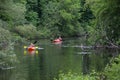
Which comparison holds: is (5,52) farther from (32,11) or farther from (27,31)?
(32,11)

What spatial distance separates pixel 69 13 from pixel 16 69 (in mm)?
48930

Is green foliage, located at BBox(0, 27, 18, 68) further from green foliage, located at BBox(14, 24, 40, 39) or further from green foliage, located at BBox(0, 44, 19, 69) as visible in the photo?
green foliage, located at BBox(14, 24, 40, 39)

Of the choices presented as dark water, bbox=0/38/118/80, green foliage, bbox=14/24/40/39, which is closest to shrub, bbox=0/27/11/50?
dark water, bbox=0/38/118/80

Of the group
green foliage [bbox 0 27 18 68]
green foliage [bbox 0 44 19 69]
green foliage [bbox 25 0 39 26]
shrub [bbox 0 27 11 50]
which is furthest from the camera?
green foliage [bbox 25 0 39 26]

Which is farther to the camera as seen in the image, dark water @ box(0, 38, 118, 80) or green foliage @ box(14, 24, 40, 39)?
green foliage @ box(14, 24, 40, 39)

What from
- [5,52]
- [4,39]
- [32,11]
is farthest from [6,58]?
[32,11]

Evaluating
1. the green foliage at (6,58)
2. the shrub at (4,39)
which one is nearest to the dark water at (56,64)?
the green foliage at (6,58)

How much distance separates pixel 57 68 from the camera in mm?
35094

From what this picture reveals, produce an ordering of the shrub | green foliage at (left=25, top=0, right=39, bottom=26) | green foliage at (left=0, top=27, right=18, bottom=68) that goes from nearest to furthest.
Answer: green foliage at (left=0, top=27, right=18, bottom=68) → the shrub → green foliage at (left=25, top=0, right=39, bottom=26)

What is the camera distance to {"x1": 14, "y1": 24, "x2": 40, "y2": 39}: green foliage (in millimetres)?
69250

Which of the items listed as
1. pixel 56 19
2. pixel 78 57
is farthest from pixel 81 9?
pixel 78 57

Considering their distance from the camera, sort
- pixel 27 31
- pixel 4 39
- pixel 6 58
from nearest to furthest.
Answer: pixel 6 58 < pixel 4 39 < pixel 27 31

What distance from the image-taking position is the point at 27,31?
Result: 232 feet

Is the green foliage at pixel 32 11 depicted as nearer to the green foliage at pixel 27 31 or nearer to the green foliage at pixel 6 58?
the green foliage at pixel 27 31
